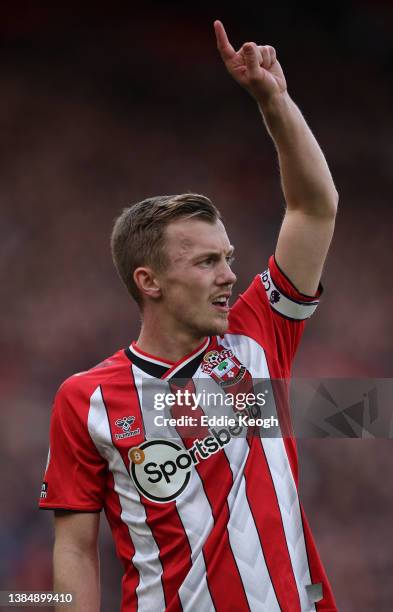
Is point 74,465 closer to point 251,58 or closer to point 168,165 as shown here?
point 251,58

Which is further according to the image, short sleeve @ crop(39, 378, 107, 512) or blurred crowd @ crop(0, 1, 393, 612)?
blurred crowd @ crop(0, 1, 393, 612)

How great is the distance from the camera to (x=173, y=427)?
7.18 feet

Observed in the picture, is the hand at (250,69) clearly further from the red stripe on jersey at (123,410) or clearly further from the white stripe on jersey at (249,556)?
the white stripe on jersey at (249,556)

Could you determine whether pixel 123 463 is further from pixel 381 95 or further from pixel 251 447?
pixel 381 95

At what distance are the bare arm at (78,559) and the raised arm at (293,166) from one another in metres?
0.80

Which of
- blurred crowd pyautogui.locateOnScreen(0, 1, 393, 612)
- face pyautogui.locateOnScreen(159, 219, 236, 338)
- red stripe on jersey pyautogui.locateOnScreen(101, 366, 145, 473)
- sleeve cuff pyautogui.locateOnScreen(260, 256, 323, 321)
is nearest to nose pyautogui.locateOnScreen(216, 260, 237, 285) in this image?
face pyautogui.locateOnScreen(159, 219, 236, 338)

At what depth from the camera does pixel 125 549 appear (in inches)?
84.4

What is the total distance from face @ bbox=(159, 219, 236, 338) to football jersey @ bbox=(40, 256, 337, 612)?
0.36ft

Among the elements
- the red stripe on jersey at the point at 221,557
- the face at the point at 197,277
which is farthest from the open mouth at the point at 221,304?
the red stripe on jersey at the point at 221,557

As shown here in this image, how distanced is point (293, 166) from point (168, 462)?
769mm

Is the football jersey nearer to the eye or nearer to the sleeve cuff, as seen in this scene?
the sleeve cuff

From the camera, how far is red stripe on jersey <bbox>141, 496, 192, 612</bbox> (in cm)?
202

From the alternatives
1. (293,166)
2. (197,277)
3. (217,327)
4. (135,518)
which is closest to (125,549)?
(135,518)

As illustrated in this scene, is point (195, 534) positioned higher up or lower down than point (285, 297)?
lower down
